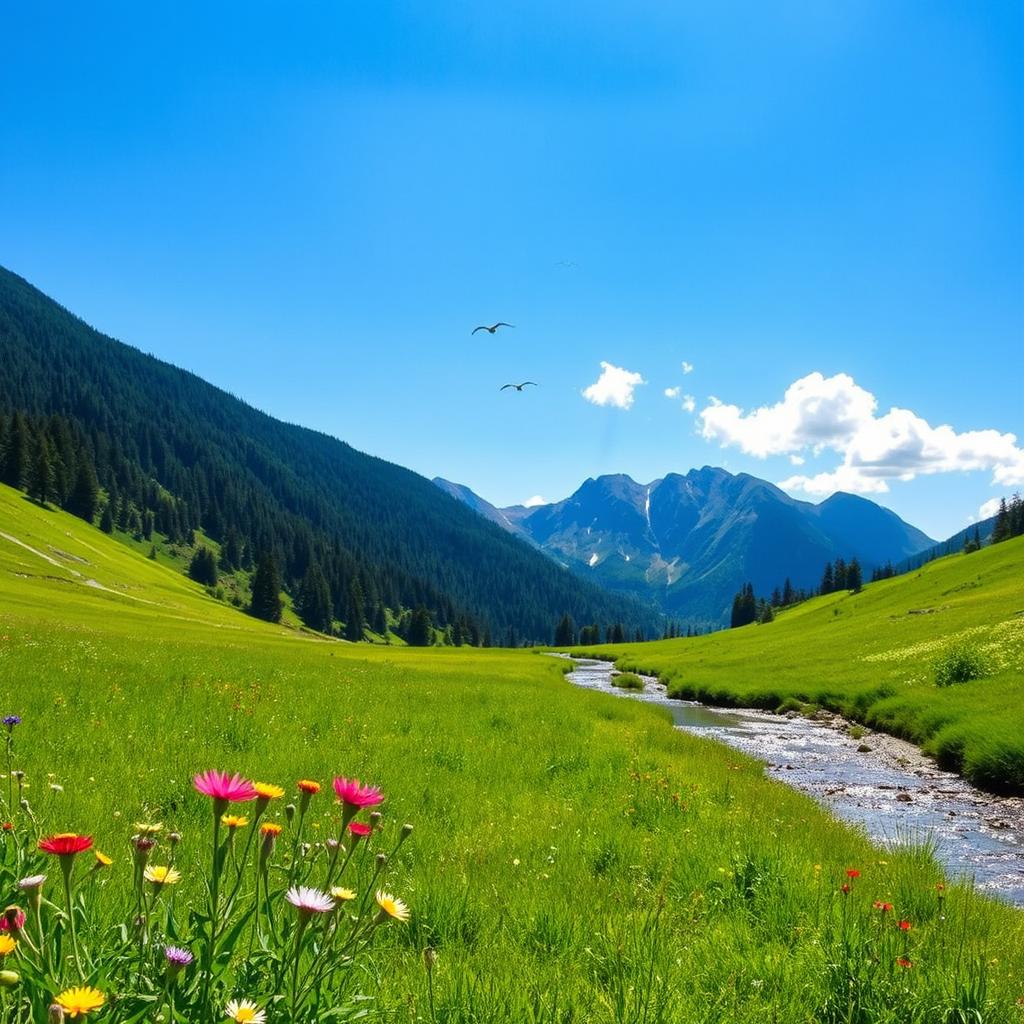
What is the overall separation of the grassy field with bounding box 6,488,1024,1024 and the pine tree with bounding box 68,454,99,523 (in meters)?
154

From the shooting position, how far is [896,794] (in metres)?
18.5

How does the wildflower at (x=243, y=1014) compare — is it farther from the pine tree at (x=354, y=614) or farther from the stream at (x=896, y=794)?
the pine tree at (x=354, y=614)

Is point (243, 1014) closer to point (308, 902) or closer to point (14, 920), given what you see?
point (308, 902)

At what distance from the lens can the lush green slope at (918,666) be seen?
22422 mm

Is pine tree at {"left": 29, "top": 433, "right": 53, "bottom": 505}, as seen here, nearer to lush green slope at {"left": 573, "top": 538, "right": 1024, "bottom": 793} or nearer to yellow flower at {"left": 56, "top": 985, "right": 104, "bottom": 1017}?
lush green slope at {"left": 573, "top": 538, "right": 1024, "bottom": 793}

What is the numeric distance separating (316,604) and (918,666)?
159 m

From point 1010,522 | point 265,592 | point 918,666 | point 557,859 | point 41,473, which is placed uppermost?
point 1010,522

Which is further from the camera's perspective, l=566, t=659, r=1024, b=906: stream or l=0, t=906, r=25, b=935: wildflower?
l=566, t=659, r=1024, b=906: stream

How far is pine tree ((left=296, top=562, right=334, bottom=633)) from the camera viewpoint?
6885 inches

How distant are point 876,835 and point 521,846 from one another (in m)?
9.55

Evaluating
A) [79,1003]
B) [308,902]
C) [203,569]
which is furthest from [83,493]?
[79,1003]

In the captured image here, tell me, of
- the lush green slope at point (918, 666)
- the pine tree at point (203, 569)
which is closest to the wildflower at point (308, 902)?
the lush green slope at point (918, 666)

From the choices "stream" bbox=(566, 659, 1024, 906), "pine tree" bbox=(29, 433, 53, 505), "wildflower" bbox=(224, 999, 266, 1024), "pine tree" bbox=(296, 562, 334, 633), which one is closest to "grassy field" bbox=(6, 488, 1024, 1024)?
"wildflower" bbox=(224, 999, 266, 1024)

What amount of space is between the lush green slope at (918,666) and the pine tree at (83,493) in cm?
13058
